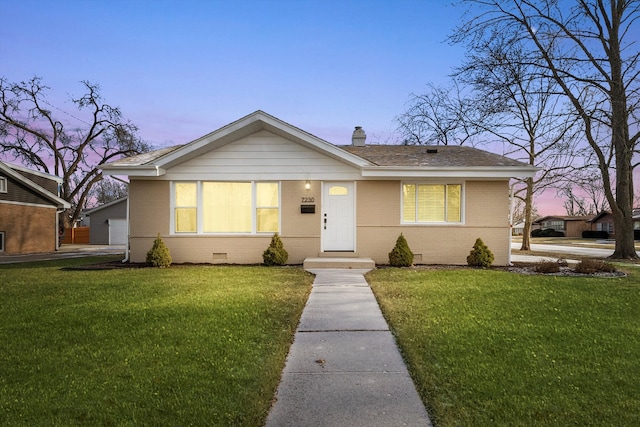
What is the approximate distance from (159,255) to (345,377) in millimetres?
9087

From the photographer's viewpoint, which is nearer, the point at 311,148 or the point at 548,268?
the point at 548,268

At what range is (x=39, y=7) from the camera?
16.3m

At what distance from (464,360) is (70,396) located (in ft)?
11.5

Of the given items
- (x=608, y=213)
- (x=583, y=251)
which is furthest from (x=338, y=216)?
(x=608, y=213)

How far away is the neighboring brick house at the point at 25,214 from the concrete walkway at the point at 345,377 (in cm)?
2049

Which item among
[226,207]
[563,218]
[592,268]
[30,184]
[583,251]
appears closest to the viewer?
[592,268]

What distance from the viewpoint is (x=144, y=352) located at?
4.15 m

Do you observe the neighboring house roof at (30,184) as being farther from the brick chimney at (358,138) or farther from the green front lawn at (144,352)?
the brick chimney at (358,138)

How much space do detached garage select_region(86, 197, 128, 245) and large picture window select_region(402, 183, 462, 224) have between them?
26.4 meters

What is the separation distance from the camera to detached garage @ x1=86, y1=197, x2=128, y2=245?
103ft

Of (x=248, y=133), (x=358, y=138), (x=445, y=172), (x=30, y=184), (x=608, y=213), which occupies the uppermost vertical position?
(x=358, y=138)

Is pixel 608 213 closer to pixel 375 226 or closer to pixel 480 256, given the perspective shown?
pixel 480 256

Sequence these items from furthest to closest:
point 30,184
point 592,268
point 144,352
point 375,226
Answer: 1. point 30,184
2. point 375,226
3. point 592,268
4. point 144,352

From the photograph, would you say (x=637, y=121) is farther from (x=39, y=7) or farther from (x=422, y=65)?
(x=39, y=7)
